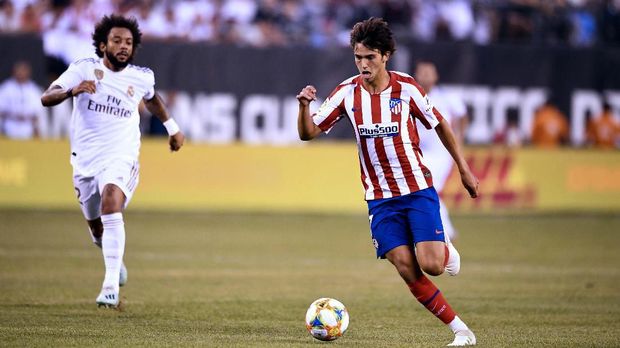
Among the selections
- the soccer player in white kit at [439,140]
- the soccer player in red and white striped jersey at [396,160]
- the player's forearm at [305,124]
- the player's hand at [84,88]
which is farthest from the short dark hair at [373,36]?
the soccer player in white kit at [439,140]

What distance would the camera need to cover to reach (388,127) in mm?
8664

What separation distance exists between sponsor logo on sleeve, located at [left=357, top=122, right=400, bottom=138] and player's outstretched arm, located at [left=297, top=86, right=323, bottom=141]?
340mm

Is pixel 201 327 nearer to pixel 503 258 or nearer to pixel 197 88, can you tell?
pixel 503 258

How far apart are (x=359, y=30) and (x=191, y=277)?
17.7 feet

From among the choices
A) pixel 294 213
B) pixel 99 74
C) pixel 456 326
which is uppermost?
pixel 99 74

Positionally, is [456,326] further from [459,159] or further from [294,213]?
[294,213]

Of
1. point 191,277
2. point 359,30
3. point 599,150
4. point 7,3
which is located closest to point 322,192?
point 599,150

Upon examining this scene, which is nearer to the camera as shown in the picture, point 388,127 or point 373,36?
point 373,36

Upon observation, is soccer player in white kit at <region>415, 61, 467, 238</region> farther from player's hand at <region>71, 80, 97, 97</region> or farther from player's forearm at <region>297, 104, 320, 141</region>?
player's forearm at <region>297, 104, 320, 141</region>

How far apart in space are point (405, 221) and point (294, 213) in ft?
46.4

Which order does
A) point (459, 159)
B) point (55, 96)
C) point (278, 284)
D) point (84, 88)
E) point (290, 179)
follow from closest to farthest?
point (459, 159), point (84, 88), point (55, 96), point (278, 284), point (290, 179)

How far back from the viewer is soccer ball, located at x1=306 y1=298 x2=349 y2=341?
853cm

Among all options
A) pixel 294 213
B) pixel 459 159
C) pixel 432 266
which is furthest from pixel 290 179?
pixel 432 266

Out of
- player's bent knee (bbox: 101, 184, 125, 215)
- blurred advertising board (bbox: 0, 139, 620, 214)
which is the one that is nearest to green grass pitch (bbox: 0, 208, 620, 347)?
blurred advertising board (bbox: 0, 139, 620, 214)
